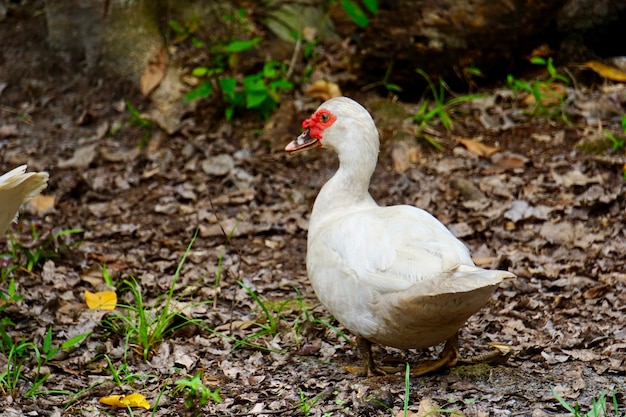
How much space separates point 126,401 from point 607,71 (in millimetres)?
4836

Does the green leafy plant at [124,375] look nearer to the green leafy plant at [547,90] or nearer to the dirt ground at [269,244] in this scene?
the dirt ground at [269,244]

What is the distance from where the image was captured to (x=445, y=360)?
3.72m

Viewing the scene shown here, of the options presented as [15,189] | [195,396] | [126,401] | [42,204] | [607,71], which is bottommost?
[42,204]

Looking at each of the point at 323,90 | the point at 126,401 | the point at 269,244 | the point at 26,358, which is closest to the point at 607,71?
the point at 323,90

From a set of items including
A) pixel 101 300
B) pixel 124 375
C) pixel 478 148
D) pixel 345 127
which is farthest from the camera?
pixel 478 148

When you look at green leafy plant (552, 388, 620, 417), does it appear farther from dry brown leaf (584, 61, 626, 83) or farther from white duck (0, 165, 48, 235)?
dry brown leaf (584, 61, 626, 83)

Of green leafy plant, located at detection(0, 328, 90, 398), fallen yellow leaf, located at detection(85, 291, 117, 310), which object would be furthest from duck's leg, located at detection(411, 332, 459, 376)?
fallen yellow leaf, located at detection(85, 291, 117, 310)

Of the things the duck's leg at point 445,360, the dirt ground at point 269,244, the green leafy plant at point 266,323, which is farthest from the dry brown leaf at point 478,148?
the duck's leg at point 445,360

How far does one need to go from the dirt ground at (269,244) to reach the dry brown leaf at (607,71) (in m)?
0.19

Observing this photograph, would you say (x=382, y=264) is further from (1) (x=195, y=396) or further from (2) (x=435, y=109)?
(2) (x=435, y=109)

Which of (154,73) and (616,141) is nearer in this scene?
(616,141)

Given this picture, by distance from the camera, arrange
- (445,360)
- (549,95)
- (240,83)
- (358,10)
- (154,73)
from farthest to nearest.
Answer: (154,73)
(240,83)
(549,95)
(358,10)
(445,360)

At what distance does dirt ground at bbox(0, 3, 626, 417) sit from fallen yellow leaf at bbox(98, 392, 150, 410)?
4 cm

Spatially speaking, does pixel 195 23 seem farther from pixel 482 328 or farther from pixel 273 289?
pixel 482 328
